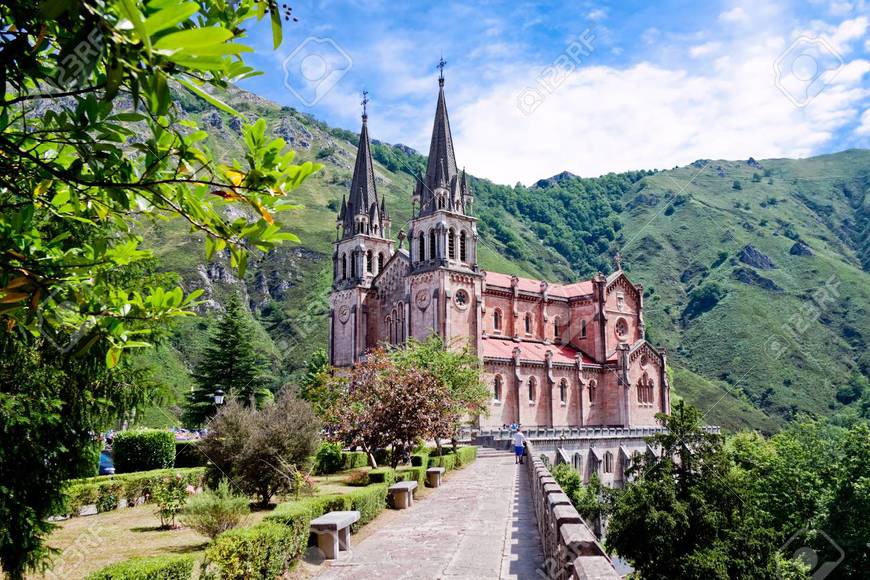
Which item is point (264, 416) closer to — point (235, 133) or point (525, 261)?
point (525, 261)

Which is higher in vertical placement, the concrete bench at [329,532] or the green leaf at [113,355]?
the green leaf at [113,355]

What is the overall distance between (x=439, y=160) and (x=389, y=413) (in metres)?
28.6

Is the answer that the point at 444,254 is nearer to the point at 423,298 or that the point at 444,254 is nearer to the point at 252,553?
the point at 423,298

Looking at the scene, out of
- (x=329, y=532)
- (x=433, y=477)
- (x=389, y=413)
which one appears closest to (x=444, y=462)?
(x=389, y=413)

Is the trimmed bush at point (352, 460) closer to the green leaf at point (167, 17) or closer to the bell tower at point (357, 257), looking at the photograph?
the green leaf at point (167, 17)

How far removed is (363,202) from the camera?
55.4 m

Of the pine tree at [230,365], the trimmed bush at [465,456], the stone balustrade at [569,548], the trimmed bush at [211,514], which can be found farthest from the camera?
the pine tree at [230,365]

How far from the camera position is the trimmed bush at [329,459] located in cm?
2403

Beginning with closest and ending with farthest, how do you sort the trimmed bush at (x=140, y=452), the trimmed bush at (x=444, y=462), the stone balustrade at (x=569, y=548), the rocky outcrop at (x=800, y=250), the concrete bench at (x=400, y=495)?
the stone balustrade at (x=569, y=548), the concrete bench at (x=400, y=495), the trimmed bush at (x=140, y=452), the trimmed bush at (x=444, y=462), the rocky outcrop at (x=800, y=250)

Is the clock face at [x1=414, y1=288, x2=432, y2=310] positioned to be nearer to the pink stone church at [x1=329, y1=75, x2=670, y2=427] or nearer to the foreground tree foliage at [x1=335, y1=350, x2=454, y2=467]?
the pink stone church at [x1=329, y1=75, x2=670, y2=427]

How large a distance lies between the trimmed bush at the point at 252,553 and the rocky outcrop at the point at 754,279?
11293cm

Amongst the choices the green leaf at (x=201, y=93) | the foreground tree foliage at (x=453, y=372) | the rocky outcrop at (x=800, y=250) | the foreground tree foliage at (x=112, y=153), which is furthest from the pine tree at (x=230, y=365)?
the rocky outcrop at (x=800, y=250)

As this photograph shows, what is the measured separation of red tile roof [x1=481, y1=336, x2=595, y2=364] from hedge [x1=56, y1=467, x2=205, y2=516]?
29948 mm

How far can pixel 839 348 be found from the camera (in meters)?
98.0
